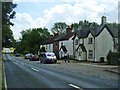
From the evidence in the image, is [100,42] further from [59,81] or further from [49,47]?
[59,81]

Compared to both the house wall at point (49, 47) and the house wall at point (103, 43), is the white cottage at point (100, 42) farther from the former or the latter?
the house wall at point (49, 47)

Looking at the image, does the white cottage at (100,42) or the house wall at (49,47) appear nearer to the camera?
the white cottage at (100,42)

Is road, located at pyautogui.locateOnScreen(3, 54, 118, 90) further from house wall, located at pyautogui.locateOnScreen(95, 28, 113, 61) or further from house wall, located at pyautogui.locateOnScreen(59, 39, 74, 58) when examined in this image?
house wall, located at pyautogui.locateOnScreen(59, 39, 74, 58)

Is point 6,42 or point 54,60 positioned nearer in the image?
point 54,60

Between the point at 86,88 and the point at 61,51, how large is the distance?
65.6 m

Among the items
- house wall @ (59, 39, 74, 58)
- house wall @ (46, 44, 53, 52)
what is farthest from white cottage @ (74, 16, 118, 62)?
house wall @ (46, 44, 53, 52)

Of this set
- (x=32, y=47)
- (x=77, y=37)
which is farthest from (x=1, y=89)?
(x=32, y=47)

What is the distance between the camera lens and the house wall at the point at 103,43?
5938cm

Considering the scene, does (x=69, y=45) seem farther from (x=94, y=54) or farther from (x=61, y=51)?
(x=94, y=54)

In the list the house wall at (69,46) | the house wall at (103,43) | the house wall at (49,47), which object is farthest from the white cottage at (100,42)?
the house wall at (49,47)

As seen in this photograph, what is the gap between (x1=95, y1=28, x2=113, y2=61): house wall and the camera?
59.4 m

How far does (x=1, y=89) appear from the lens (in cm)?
1447

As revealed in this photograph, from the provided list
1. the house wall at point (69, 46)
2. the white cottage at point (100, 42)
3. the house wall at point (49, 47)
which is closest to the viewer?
the white cottage at point (100, 42)

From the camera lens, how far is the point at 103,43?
5966 centimetres
